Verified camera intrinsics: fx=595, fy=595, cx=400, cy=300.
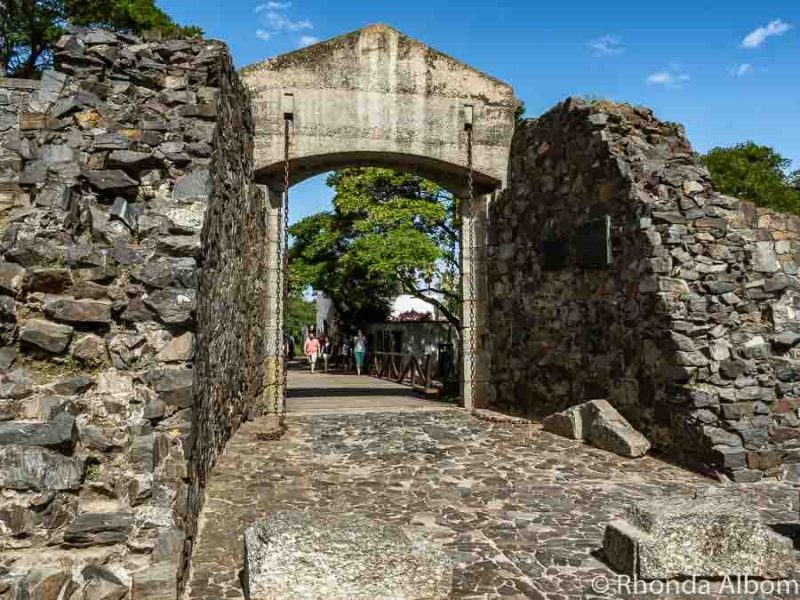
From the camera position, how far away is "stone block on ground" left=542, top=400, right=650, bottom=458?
19.5 feet

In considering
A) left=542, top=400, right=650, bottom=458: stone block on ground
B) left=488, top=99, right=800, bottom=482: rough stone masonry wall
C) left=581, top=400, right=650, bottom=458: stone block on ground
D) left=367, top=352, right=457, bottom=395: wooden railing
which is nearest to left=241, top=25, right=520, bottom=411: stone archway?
left=488, top=99, right=800, bottom=482: rough stone masonry wall

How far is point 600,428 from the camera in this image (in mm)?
6301

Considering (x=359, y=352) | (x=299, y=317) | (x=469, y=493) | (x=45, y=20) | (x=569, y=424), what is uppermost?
(x=45, y=20)

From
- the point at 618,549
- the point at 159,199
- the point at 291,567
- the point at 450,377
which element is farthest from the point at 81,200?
the point at 450,377

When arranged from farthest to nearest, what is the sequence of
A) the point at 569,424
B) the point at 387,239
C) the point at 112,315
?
1. the point at 387,239
2. the point at 569,424
3. the point at 112,315

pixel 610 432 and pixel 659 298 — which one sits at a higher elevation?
pixel 659 298

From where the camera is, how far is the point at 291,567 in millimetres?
2924

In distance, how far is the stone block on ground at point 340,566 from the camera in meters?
2.91

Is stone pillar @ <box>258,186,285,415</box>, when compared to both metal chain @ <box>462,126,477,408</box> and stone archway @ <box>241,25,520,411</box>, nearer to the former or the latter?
stone archway @ <box>241,25,520,411</box>

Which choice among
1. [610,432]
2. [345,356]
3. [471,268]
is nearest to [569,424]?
[610,432]

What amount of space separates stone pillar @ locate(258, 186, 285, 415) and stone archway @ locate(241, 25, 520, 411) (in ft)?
0.05

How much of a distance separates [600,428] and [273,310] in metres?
4.89

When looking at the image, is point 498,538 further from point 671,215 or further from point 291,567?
point 671,215

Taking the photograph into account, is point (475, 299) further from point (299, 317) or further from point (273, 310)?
point (299, 317)
